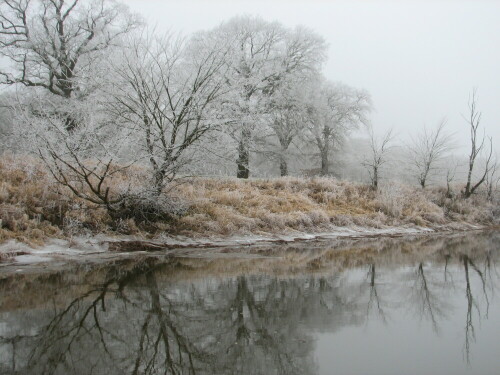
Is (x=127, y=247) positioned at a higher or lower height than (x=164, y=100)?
lower

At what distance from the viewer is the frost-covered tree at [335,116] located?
31.0 meters

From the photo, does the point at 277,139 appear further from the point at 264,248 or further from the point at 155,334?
the point at 155,334

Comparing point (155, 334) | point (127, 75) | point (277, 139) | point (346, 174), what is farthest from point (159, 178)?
point (346, 174)

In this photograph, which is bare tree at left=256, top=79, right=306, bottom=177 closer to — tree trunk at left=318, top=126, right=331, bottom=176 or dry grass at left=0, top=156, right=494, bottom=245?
tree trunk at left=318, top=126, right=331, bottom=176

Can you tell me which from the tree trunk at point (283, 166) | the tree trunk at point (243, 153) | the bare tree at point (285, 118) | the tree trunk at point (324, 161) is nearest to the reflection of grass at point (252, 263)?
the tree trunk at point (243, 153)

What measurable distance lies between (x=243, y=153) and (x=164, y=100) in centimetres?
714

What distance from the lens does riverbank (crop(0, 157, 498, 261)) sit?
10.9m

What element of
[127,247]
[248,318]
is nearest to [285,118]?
[127,247]

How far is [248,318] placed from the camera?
5.74 meters

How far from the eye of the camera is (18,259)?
30.5ft

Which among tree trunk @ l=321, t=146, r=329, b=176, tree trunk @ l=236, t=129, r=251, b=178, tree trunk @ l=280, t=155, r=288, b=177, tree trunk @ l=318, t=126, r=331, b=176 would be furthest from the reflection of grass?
tree trunk @ l=318, t=126, r=331, b=176

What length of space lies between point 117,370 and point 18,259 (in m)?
6.38

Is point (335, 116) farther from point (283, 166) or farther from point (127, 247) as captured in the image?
point (127, 247)

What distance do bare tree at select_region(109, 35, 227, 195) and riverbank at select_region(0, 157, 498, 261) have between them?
145 centimetres
